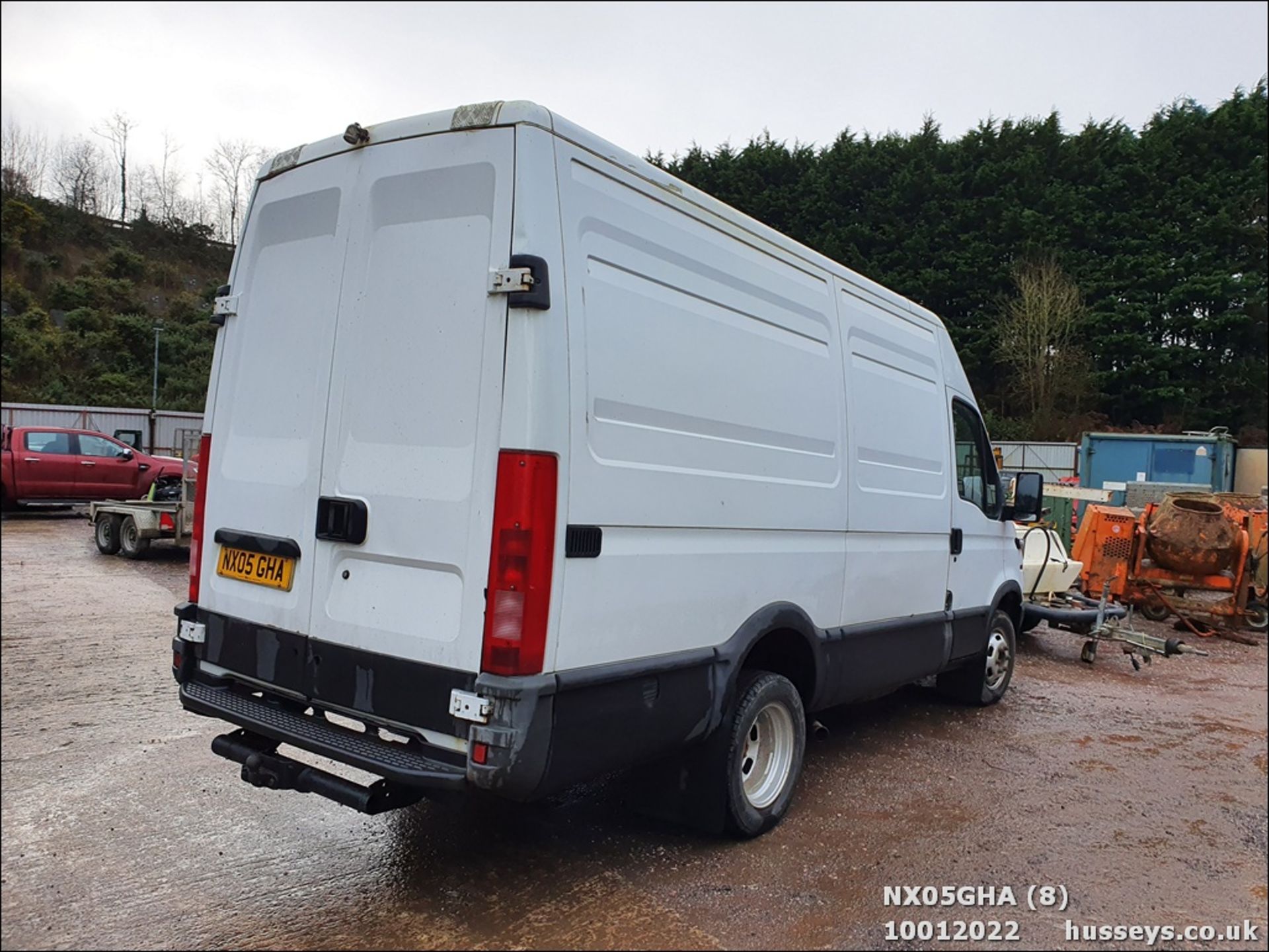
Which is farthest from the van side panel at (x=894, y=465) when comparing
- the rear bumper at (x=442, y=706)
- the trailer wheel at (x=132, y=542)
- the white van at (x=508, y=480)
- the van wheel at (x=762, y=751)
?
the trailer wheel at (x=132, y=542)

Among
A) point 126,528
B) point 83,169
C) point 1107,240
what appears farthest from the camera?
point 83,169

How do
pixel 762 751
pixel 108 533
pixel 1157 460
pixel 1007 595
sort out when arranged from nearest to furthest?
1. pixel 762 751
2. pixel 1007 595
3. pixel 108 533
4. pixel 1157 460

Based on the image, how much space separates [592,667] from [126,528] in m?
11.6

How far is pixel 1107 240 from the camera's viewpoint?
31625mm

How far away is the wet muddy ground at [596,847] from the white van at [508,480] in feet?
1.37

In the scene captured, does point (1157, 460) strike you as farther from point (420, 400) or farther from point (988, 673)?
point (420, 400)

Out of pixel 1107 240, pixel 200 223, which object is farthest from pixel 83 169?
pixel 1107 240

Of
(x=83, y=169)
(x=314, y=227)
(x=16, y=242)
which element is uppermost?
(x=83, y=169)

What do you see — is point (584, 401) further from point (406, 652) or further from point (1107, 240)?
point (1107, 240)

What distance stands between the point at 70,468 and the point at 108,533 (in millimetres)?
4044

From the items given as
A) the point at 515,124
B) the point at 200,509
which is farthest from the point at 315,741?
the point at 515,124

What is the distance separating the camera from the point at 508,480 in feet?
8.96

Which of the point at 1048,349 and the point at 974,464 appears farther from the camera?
the point at 1048,349

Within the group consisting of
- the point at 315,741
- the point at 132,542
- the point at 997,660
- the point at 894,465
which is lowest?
the point at 132,542
